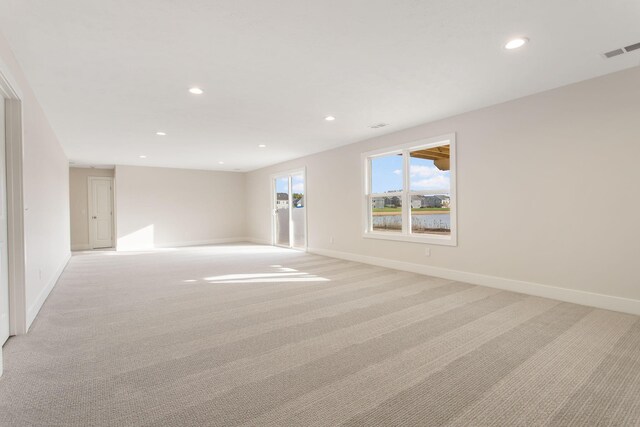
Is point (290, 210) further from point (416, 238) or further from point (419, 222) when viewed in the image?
point (416, 238)

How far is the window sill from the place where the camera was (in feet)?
15.3

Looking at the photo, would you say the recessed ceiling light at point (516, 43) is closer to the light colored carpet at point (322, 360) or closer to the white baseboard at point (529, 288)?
the light colored carpet at point (322, 360)

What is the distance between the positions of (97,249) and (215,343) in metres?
8.64

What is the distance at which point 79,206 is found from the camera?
8.87 metres

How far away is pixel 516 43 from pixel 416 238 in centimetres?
311

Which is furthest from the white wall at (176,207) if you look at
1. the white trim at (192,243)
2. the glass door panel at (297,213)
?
the glass door panel at (297,213)

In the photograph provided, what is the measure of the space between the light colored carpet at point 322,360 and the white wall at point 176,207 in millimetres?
5582

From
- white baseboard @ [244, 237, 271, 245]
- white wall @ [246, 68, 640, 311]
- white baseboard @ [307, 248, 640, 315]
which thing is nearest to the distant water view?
white wall @ [246, 68, 640, 311]

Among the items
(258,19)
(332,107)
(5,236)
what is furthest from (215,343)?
(332,107)

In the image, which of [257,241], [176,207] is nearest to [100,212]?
[176,207]

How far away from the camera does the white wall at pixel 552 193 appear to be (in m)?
3.13

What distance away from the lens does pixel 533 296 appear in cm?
371

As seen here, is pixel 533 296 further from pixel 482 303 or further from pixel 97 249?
pixel 97 249

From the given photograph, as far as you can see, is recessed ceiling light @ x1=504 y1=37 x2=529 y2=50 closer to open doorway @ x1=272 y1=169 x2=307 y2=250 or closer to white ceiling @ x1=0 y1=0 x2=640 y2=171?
white ceiling @ x1=0 y1=0 x2=640 y2=171
